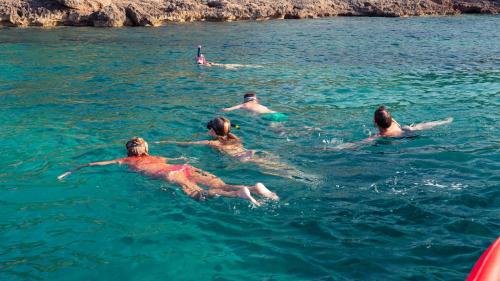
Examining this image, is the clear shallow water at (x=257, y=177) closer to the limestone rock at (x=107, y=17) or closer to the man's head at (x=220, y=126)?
→ the man's head at (x=220, y=126)

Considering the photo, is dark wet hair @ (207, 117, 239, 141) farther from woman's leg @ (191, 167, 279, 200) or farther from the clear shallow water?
woman's leg @ (191, 167, 279, 200)

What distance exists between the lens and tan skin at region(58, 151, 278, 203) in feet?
22.5

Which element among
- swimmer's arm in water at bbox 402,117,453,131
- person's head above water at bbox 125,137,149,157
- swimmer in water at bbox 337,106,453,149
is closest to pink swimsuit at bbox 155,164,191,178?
person's head above water at bbox 125,137,149,157

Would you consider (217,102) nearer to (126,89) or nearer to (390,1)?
(126,89)

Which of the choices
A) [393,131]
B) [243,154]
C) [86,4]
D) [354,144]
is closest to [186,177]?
[243,154]

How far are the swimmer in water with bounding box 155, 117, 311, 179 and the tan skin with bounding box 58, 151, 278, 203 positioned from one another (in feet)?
3.41

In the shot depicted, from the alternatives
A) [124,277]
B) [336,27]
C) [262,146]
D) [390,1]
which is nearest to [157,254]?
[124,277]

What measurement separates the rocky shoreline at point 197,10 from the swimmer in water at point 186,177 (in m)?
26.2

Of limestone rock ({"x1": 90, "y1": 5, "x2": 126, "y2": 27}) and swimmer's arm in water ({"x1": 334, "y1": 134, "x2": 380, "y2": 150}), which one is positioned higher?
limestone rock ({"x1": 90, "y1": 5, "x2": 126, "y2": 27})

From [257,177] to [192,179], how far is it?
110cm

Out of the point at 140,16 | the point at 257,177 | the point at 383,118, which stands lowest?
the point at 257,177

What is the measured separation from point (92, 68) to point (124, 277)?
1451cm

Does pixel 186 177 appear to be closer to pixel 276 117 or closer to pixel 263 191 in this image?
pixel 263 191

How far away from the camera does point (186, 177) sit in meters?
7.59
